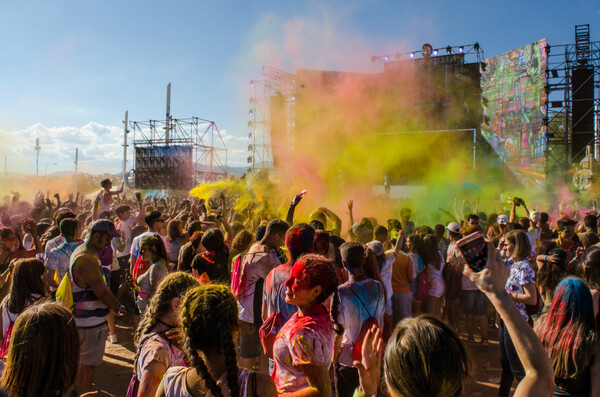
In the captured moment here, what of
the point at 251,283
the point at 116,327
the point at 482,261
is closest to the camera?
the point at 482,261

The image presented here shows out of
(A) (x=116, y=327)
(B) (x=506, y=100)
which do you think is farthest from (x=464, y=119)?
(A) (x=116, y=327)

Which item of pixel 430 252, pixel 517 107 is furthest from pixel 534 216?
pixel 517 107

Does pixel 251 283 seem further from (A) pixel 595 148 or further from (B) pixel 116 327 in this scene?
(A) pixel 595 148

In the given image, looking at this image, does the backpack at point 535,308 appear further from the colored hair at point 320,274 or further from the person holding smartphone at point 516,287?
the colored hair at point 320,274

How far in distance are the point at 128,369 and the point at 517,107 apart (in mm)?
25513

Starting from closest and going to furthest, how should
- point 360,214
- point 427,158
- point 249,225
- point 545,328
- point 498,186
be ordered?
point 545,328 → point 249,225 → point 360,214 → point 498,186 → point 427,158

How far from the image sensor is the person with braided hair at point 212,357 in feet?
5.80

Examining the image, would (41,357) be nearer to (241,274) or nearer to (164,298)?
(164,298)

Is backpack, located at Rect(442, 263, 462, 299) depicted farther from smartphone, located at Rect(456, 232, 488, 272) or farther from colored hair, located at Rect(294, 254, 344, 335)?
smartphone, located at Rect(456, 232, 488, 272)

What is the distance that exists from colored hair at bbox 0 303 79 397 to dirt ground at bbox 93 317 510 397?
336 centimetres

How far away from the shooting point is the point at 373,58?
26.1 m

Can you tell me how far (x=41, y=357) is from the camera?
5.55 ft

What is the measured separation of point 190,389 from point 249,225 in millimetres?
7202

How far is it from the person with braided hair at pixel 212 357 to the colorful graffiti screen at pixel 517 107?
2284cm
